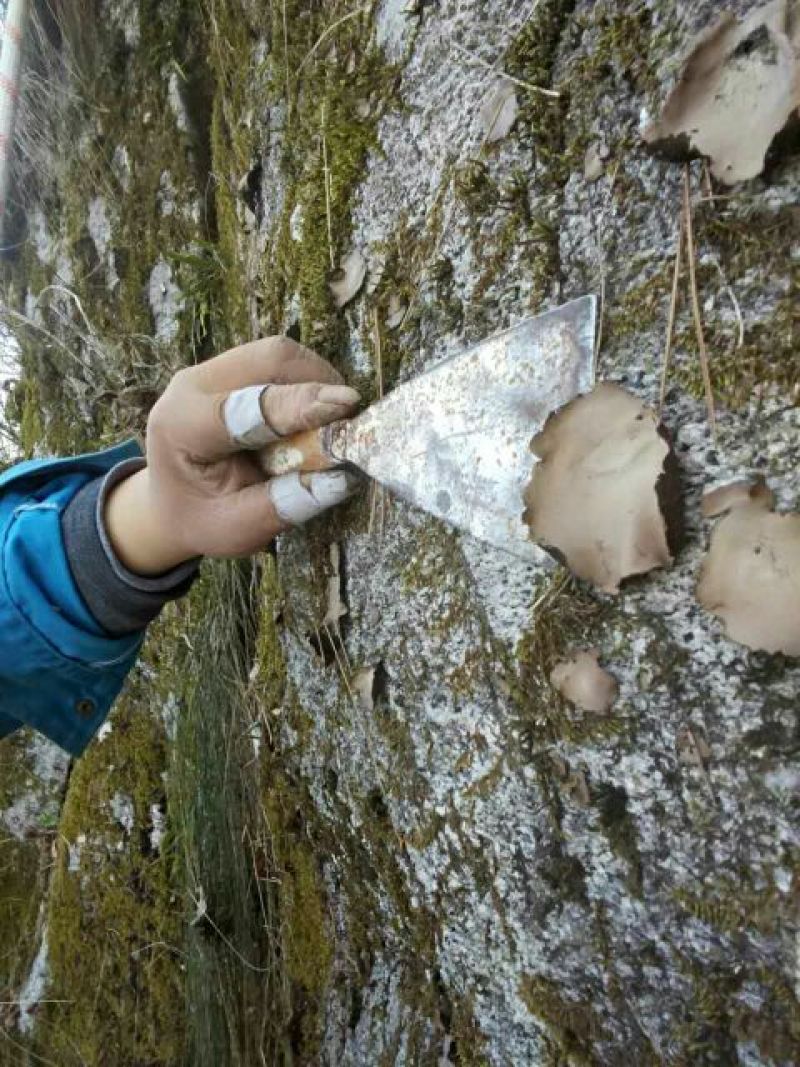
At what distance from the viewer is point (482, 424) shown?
1032 millimetres

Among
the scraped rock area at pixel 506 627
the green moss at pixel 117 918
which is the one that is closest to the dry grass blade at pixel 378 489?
the scraped rock area at pixel 506 627

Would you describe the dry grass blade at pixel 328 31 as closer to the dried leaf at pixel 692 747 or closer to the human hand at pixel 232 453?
the human hand at pixel 232 453

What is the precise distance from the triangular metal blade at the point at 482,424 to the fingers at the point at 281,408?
40 millimetres

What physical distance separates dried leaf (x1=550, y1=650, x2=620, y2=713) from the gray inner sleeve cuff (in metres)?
0.74

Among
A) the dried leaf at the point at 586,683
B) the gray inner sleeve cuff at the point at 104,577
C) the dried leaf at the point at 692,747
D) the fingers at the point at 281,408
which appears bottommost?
the dried leaf at the point at 692,747

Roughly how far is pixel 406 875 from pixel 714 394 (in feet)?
2.83

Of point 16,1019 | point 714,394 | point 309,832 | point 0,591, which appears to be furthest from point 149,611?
point 16,1019

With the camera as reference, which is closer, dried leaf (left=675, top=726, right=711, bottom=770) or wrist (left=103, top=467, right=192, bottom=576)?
dried leaf (left=675, top=726, right=711, bottom=770)

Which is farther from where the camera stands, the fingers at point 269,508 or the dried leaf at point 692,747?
the fingers at point 269,508

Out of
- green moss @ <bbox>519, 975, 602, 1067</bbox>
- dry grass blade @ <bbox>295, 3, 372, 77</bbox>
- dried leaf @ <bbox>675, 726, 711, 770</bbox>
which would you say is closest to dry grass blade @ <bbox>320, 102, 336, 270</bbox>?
dry grass blade @ <bbox>295, 3, 372, 77</bbox>

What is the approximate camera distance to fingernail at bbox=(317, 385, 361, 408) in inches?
45.5

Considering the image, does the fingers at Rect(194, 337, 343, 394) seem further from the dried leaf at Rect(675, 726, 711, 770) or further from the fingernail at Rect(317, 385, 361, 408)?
the dried leaf at Rect(675, 726, 711, 770)

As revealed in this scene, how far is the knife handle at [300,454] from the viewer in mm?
1202

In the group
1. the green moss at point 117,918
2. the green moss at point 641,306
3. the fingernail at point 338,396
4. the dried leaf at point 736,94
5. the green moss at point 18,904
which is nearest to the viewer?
the dried leaf at point 736,94
